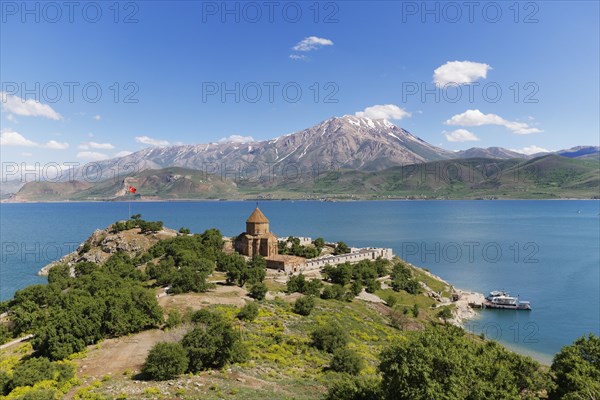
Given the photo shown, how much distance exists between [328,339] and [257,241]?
42038 mm

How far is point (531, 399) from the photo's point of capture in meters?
22.6

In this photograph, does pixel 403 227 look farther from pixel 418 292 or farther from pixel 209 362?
pixel 209 362

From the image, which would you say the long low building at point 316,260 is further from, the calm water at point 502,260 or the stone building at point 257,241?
the calm water at point 502,260

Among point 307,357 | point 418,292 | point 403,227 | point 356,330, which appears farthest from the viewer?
point 403,227

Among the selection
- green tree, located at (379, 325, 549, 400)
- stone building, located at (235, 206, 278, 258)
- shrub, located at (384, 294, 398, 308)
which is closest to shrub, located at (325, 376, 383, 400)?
green tree, located at (379, 325, 549, 400)

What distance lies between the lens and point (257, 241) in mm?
77188

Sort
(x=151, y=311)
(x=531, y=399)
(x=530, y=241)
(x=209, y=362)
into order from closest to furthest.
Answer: (x=531, y=399)
(x=209, y=362)
(x=151, y=311)
(x=530, y=241)

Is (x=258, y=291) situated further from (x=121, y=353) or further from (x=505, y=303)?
(x=505, y=303)

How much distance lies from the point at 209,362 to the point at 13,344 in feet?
79.1

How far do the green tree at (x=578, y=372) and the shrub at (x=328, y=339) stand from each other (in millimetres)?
18016

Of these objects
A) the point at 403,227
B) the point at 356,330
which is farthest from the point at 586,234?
the point at 356,330

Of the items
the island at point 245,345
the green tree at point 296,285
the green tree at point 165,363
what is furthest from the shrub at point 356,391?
the green tree at point 296,285

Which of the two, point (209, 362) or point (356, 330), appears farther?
point (356, 330)

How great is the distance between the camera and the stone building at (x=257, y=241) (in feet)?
252
